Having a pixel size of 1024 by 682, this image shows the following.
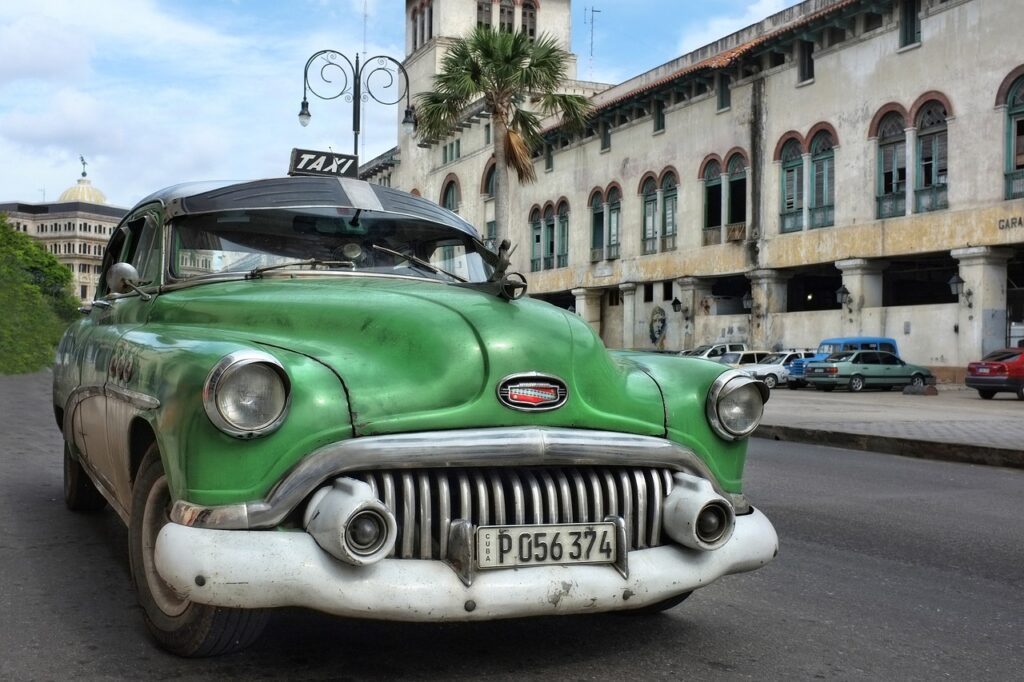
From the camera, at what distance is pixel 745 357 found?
34594 millimetres

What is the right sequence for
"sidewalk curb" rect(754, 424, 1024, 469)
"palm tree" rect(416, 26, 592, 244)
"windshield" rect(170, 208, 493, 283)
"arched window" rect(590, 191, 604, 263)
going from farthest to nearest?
"arched window" rect(590, 191, 604, 263) < "palm tree" rect(416, 26, 592, 244) < "sidewalk curb" rect(754, 424, 1024, 469) < "windshield" rect(170, 208, 493, 283)

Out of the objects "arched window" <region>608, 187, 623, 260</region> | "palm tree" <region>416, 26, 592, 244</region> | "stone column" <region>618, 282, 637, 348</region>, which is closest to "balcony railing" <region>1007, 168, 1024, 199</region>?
"palm tree" <region>416, 26, 592, 244</region>

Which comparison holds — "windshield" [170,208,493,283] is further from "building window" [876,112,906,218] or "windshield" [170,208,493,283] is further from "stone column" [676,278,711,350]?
"stone column" [676,278,711,350]

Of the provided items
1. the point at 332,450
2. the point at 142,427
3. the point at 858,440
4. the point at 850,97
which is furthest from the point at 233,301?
the point at 850,97

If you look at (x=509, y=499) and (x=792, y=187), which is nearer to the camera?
(x=509, y=499)

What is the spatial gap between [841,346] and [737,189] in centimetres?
873

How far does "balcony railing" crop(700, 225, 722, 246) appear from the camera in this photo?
1572 inches

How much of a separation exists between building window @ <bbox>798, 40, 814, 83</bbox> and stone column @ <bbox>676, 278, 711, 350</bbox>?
8621mm

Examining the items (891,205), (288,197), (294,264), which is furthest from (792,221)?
(294,264)

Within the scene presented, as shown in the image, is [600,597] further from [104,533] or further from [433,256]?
[104,533]

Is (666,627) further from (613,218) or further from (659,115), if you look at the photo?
(613,218)

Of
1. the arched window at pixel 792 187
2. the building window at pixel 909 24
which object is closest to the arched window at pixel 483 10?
the arched window at pixel 792 187

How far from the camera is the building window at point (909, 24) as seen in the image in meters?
32.1

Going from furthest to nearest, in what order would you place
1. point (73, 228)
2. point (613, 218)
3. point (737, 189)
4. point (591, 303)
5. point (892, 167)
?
1. point (73, 228)
2. point (591, 303)
3. point (613, 218)
4. point (737, 189)
5. point (892, 167)
